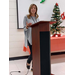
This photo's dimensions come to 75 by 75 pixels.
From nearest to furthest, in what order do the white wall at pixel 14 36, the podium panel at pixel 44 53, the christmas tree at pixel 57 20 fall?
the podium panel at pixel 44 53, the white wall at pixel 14 36, the christmas tree at pixel 57 20

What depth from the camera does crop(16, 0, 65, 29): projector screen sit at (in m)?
3.55

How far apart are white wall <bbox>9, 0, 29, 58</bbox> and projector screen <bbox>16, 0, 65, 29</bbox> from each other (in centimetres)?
14

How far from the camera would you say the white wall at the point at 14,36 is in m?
3.54

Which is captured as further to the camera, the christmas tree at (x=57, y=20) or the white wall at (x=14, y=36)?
the christmas tree at (x=57, y=20)

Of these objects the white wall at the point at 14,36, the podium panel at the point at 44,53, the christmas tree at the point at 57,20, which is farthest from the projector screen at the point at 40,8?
the podium panel at the point at 44,53

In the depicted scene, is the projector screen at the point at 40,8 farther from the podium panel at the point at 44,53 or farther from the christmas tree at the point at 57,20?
the podium panel at the point at 44,53

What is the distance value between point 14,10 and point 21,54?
1.51 meters

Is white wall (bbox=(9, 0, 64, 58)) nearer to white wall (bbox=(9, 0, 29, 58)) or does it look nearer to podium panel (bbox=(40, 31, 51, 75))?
white wall (bbox=(9, 0, 29, 58))

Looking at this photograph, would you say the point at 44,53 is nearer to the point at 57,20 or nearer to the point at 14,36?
the point at 14,36

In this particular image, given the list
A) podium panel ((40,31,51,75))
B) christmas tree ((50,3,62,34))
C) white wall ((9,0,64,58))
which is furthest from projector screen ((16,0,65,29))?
podium panel ((40,31,51,75))

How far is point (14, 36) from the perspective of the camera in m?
3.60

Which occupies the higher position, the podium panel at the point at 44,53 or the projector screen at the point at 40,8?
the projector screen at the point at 40,8

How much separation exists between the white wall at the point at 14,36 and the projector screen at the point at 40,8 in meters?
0.14

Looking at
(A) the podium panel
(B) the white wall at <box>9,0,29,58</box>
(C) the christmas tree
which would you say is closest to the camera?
(A) the podium panel
